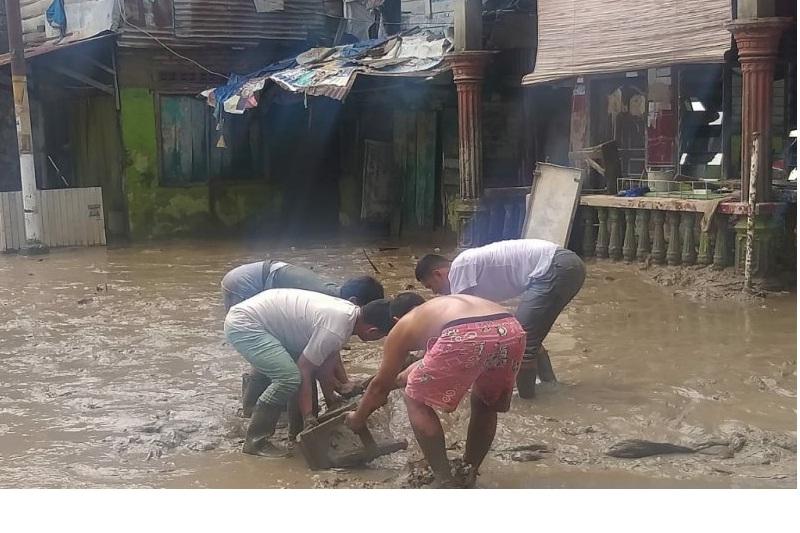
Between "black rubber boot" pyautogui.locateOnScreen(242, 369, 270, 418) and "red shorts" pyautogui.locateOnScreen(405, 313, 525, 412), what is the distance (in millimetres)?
1610

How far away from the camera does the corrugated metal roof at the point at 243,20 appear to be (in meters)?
16.0

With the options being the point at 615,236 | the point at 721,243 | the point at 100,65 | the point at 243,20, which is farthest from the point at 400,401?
the point at 100,65

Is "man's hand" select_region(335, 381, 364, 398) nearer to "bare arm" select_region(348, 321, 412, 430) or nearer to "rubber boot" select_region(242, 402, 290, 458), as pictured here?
"rubber boot" select_region(242, 402, 290, 458)

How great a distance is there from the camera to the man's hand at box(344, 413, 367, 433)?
187 inches

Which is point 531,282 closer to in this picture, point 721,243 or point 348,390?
point 348,390

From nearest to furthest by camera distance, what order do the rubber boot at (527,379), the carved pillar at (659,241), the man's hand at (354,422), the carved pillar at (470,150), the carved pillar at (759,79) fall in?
1. the man's hand at (354,422)
2. the rubber boot at (527,379)
3. the carved pillar at (759,79)
4. the carved pillar at (659,241)
5. the carved pillar at (470,150)

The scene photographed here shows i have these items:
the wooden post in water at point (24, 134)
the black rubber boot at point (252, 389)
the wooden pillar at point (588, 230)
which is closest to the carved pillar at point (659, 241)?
the wooden pillar at point (588, 230)

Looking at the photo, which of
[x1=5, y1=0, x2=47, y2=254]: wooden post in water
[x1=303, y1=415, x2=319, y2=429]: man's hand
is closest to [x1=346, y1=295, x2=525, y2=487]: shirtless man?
[x1=303, y1=415, x2=319, y2=429]: man's hand

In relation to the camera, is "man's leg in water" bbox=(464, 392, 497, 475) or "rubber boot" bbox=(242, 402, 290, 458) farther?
"rubber boot" bbox=(242, 402, 290, 458)

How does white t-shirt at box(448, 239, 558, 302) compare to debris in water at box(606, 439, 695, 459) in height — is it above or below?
above

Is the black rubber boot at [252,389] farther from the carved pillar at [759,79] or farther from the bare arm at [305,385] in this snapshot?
the carved pillar at [759,79]

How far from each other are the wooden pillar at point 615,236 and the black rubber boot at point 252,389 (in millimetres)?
6229

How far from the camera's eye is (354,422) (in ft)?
15.7
